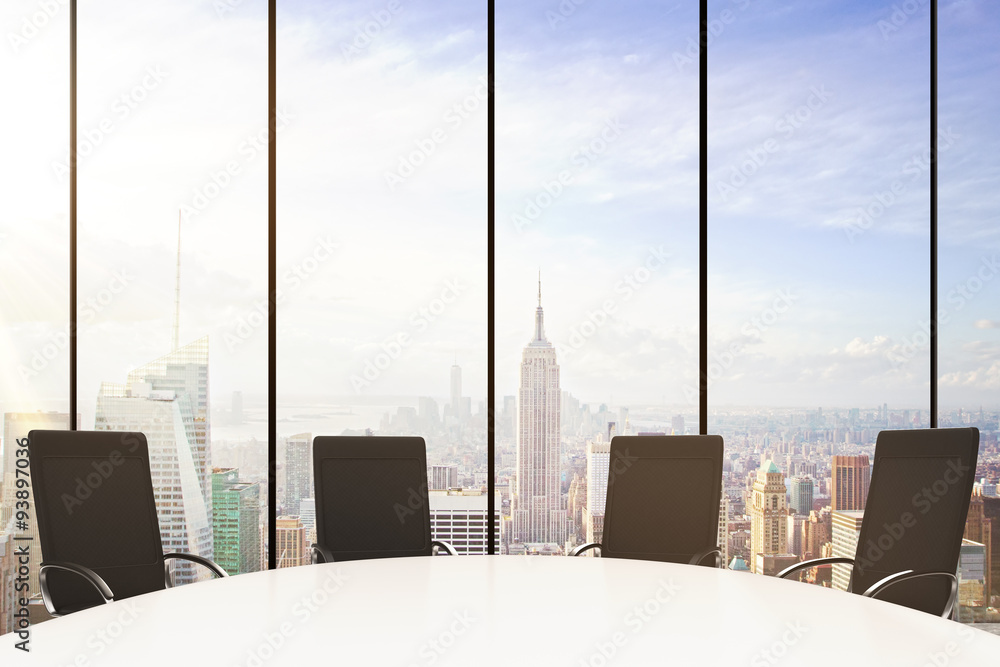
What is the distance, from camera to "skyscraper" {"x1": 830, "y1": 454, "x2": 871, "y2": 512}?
13.4ft

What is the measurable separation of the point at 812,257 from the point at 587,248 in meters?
1.38

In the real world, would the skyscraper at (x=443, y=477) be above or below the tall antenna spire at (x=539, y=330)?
below

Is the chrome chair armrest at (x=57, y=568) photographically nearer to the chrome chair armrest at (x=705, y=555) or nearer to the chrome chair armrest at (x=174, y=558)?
the chrome chair armrest at (x=174, y=558)

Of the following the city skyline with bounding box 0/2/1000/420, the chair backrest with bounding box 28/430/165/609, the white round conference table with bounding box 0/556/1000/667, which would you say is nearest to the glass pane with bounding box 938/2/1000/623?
the city skyline with bounding box 0/2/1000/420

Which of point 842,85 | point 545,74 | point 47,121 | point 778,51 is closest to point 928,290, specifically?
point 842,85

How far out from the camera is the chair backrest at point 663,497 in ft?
10.8

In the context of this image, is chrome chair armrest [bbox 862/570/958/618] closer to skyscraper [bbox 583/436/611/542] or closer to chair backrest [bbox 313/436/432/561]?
skyscraper [bbox 583/436/611/542]

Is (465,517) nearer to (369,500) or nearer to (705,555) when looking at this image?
(369,500)

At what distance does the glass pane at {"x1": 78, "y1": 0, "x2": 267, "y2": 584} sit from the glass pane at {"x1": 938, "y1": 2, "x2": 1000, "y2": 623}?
4034 millimetres

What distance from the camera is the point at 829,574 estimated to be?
3904 mm

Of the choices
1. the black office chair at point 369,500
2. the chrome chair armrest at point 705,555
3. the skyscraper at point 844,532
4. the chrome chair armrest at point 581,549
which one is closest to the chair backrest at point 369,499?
the black office chair at point 369,500

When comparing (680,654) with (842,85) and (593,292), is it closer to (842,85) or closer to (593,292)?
(593,292)

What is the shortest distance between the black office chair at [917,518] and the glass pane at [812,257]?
126cm

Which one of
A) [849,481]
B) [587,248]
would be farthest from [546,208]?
[849,481]
